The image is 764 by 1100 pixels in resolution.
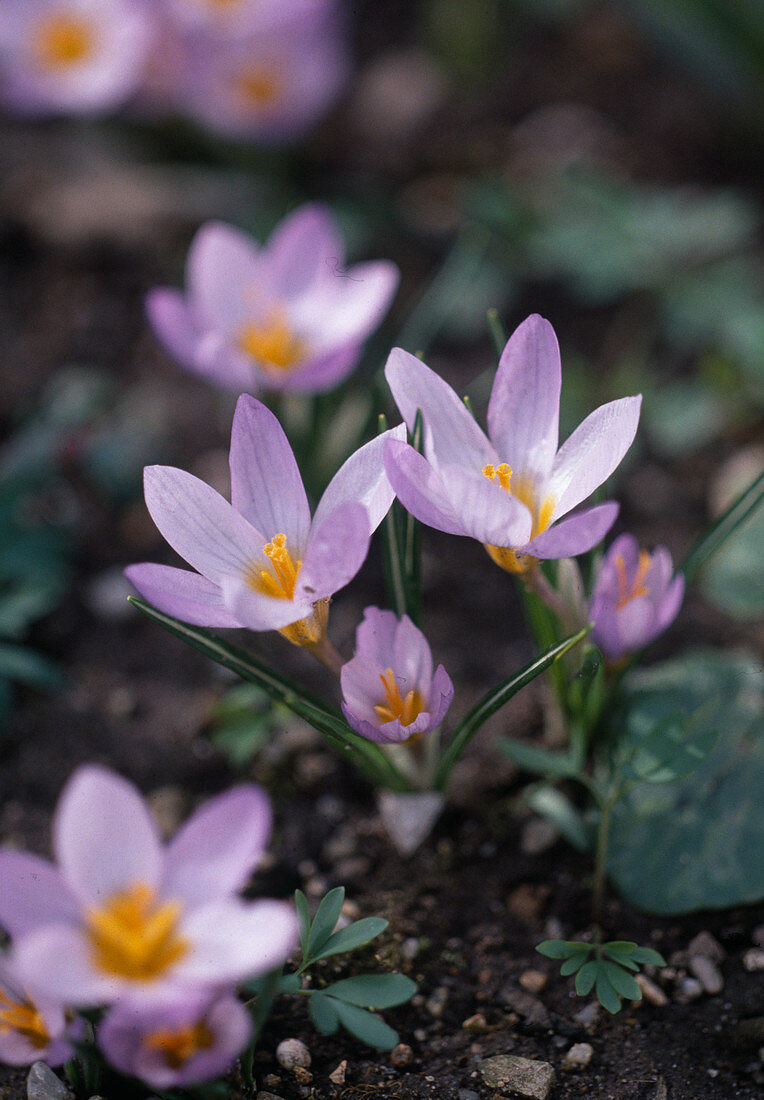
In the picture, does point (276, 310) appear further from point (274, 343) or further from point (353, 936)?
point (353, 936)

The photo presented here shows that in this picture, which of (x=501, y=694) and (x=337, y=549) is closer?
(x=337, y=549)

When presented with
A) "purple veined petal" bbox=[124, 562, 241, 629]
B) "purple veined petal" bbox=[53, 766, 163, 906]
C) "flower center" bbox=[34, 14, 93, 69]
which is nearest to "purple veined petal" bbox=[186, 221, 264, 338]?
"purple veined petal" bbox=[124, 562, 241, 629]

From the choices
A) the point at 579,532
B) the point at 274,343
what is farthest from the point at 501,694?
the point at 274,343

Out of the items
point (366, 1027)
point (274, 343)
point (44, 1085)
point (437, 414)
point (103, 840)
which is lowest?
point (44, 1085)

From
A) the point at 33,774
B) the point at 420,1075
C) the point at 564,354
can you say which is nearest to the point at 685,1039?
the point at 420,1075

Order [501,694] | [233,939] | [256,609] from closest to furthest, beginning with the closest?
1. [233,939]
2. [256,609]
3. [501,694]

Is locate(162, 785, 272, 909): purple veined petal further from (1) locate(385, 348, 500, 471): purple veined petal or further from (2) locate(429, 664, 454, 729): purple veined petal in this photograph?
(1) locate(385, 348, 500, 471): purple veined petal

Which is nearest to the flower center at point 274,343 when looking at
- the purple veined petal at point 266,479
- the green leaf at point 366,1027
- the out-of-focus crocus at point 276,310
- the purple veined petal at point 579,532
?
the out-of-focus crocus at point 276,310
